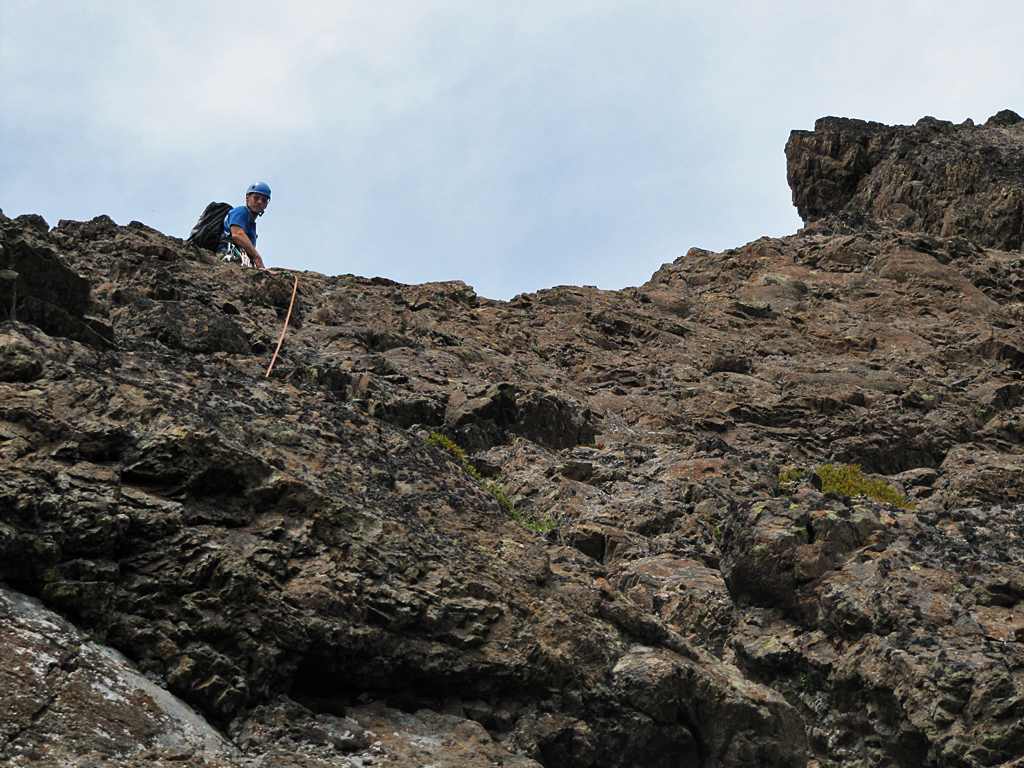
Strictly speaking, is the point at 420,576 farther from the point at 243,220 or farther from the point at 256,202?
the point at 243,220

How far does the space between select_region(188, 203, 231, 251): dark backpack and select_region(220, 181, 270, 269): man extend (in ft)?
0.50

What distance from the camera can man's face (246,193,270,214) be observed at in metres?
22.7

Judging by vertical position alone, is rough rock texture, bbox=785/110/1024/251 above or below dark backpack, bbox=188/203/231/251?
above

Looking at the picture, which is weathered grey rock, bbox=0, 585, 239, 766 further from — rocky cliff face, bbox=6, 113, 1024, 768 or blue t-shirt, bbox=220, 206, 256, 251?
blue t-shirt, bbox=220, 206, 256, 251

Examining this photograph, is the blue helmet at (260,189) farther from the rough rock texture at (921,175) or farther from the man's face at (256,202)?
the rough rock texture at (921,175)

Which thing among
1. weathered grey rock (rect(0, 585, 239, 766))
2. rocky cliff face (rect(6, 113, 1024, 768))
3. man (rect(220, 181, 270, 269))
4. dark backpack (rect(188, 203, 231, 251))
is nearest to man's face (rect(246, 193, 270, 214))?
man (rect(220, 181, 270, 269))

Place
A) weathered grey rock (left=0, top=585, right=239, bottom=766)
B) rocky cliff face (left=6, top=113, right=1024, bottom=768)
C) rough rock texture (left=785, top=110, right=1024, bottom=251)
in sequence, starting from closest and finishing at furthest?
weathered grey rock (left=0, top=585, right=239, bottom=766), rocky cliff face (left=6, top=113, right=1024, bottom=768), rough rock texture (left=785, top=110, right=1024, bottom=251)

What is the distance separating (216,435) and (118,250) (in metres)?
15.7

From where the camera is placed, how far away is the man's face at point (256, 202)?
2266cm

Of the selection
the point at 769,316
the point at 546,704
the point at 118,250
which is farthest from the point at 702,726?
the point at 769,316

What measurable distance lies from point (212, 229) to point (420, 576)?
19.4 metres

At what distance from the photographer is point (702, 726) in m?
8.49

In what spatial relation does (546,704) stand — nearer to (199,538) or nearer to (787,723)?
(787,723)

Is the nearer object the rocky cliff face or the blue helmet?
the rocky cliff face
